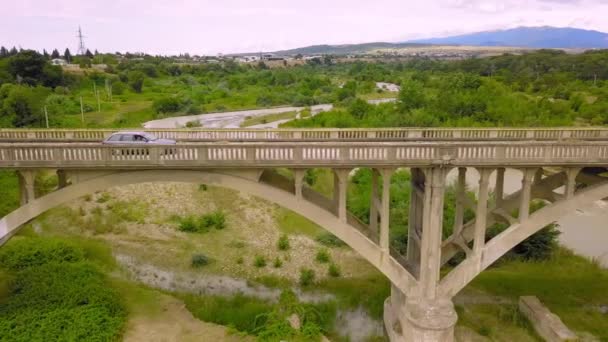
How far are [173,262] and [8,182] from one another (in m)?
11.1

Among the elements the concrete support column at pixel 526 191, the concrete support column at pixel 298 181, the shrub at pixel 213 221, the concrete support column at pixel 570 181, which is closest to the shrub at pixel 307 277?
the shrub at pixel 213 221

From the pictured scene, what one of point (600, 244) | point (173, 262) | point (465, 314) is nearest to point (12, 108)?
point (173, 262)

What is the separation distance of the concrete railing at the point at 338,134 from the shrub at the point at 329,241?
28.9 feet

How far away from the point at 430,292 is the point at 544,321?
17.0 feet

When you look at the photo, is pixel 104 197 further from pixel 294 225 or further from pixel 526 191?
pixel 526 191

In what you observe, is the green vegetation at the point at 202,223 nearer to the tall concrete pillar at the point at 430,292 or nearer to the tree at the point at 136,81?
the tall concrete pillar at the point at 430,292

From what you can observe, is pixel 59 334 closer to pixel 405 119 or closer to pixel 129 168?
pixel 129 168

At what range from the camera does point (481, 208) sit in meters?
13.7

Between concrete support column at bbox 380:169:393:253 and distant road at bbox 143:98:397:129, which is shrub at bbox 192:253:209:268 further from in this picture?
distant road at bbox 143:98:397:129

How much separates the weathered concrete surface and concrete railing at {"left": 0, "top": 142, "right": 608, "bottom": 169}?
596cm

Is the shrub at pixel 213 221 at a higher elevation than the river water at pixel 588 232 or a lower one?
higher

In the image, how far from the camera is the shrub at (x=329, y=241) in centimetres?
2520

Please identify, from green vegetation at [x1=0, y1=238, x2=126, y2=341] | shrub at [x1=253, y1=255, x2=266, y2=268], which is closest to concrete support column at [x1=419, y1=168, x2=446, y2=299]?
green vegetation at [x1=0, y1=238, x2=126, y2=341]

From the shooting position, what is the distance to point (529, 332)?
1711 centimetres
